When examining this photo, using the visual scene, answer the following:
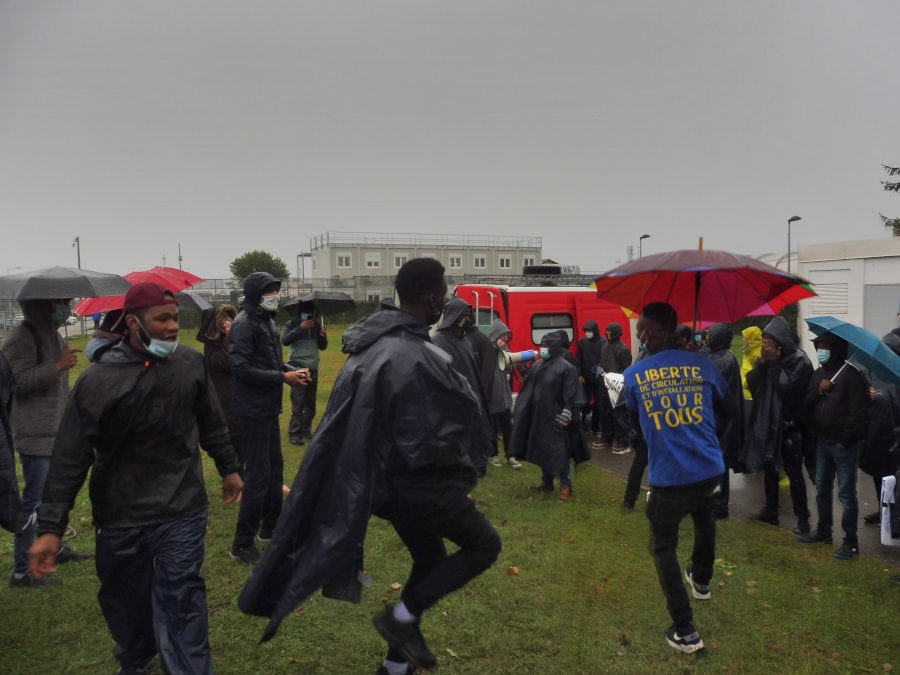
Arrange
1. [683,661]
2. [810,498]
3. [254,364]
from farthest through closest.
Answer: [810,498]
[254,364]
[683,661]

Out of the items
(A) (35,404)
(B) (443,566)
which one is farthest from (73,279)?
(B) (443,566)

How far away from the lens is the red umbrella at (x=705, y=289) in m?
3.78

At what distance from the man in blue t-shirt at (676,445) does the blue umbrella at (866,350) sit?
179 centimetres

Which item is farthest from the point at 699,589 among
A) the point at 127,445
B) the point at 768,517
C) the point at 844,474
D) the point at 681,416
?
the point at 127,445

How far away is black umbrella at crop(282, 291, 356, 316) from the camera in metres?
9.04

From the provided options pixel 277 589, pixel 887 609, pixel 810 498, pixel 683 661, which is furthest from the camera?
pixel 810 498

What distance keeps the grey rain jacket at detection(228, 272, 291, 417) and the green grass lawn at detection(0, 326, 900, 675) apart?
1.30 m

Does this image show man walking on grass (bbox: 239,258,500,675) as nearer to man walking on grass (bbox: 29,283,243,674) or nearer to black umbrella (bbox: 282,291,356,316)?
man walking on grass (bbox: 29,283,243,674)

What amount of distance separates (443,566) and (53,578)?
11.3ft

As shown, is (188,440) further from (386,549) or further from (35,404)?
(386,549)

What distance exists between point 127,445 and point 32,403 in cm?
227

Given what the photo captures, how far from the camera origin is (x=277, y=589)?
10.0ft

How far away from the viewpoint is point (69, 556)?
5.25 metres

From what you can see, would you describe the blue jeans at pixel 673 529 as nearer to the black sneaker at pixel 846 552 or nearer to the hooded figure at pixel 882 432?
the black sneaker at pixel 846 552
